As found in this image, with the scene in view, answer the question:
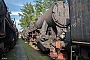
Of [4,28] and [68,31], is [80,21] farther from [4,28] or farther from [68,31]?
[68,31]

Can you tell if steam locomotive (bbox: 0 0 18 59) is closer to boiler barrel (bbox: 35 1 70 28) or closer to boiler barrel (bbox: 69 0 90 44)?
boiler barrel (bbox: 35 1 70 28)

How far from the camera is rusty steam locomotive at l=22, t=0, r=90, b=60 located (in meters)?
4.07

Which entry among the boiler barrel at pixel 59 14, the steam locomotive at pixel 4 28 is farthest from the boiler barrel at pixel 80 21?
the boiler barrel at pixel 59 14

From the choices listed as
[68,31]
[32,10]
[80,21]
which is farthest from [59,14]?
[32,10]

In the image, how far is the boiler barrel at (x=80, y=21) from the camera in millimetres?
3872

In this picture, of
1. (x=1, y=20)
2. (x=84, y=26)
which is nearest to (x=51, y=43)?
(x=1, y=20)

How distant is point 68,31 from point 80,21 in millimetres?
3539

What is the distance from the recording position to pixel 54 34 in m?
9.27

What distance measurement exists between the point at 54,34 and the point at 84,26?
527cm

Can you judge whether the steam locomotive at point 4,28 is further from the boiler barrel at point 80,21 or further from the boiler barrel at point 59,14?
the boiler barrel at point 80,21

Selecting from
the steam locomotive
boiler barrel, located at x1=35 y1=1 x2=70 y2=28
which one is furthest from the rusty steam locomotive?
the steam locomotive

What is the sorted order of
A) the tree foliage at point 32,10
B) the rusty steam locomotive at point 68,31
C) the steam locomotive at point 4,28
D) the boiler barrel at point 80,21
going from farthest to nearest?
the tree foliage at point 32,10, the steam locomotive at point 4,28, the rusty steam locomotive at point 68,31, the boiler barrel at point 80,21

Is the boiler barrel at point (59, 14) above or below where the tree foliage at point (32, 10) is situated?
below

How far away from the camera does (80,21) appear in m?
4.25
